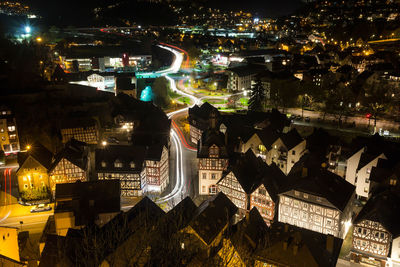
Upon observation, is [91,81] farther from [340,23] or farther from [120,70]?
[340,23]

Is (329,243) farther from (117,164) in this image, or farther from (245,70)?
(245,70)

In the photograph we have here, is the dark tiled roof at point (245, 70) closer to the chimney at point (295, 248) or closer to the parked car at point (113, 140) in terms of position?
the parked car at point (113, 140)

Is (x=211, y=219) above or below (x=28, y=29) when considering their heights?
below

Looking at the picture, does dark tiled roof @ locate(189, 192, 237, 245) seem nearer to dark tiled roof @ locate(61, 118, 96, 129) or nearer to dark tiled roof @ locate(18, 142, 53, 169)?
dark tiled roof @ locate(18, 142, 53, 169)

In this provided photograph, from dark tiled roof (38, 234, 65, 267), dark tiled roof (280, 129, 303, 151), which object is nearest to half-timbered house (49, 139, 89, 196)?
dark tiled roof (38, 234, 65, 267)

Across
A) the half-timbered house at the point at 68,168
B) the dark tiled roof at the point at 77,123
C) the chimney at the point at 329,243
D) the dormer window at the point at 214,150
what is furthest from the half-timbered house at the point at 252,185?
the dark tiled roof at the point at 77,123

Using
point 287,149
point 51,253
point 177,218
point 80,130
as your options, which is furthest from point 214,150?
point 80,130
